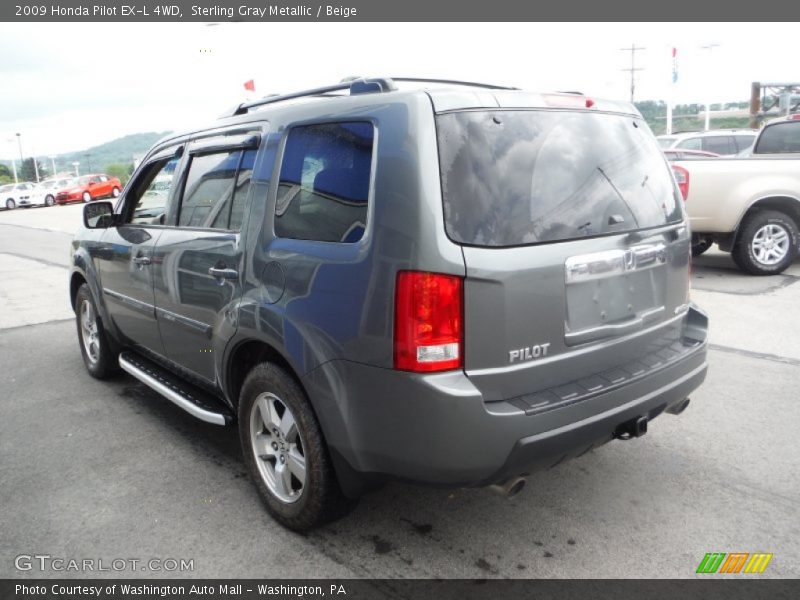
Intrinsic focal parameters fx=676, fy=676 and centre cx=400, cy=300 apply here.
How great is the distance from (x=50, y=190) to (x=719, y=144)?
36205 millimetres

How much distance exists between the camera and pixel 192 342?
12.0 ft

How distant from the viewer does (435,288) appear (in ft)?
7.72

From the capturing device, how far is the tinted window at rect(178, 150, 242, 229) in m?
3.41

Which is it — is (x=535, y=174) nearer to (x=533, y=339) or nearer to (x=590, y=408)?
(x=533, y=339)

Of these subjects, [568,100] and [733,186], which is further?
[733,186]

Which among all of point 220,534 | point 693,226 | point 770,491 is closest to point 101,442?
point 220,534

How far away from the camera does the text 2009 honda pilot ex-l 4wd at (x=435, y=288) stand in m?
2.38

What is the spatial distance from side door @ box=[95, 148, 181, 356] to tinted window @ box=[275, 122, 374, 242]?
4.38ft

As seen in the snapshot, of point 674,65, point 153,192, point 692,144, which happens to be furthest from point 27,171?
point 153,192

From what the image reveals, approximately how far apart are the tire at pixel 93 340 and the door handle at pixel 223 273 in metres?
2.16

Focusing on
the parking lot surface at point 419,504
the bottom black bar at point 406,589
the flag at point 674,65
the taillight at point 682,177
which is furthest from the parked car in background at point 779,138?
the flag at point 674,65

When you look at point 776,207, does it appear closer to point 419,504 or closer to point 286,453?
point 419,504

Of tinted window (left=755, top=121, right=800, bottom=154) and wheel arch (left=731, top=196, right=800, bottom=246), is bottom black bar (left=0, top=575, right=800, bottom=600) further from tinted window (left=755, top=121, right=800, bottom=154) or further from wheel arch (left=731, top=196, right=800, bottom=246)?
tinted window (left=755, top=121, right=800, bottom=154)

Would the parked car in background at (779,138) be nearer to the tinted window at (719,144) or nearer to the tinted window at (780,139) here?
the tinted window at (780,139)
